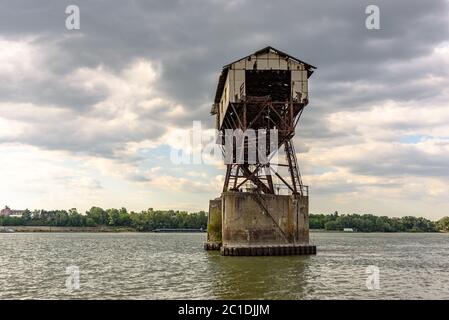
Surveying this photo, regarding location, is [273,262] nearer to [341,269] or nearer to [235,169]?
[341,269]

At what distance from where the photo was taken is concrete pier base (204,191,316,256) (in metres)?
39.8

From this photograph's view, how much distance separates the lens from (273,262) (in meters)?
35.7

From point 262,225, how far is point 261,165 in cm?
780

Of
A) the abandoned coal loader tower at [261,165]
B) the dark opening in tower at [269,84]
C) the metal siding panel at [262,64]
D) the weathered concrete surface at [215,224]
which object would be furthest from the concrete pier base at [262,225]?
the metal siding panel at [262,64]

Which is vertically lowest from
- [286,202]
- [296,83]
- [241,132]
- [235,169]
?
[286,202]

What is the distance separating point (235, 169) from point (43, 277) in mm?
22018

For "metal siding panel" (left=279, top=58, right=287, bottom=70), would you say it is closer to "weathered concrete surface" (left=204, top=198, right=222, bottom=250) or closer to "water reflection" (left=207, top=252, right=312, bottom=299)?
"weathered concrete surface" (left=204, top=198, right=222, bottom=250)

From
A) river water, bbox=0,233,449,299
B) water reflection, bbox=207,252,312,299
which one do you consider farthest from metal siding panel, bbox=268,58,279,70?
river water, bbox=0,233,449,299

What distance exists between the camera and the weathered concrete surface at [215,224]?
48875 mm

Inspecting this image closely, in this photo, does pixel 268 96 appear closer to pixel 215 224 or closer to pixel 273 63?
pixel 273 63

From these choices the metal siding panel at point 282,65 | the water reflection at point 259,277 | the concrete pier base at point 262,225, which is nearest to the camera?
the water reflection at point 259,277

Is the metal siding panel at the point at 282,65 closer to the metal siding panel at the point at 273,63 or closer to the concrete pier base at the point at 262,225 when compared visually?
the metal siding panel at the point at 273,63

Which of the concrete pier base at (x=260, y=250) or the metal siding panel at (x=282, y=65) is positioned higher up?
the metal siding panel at (x=282, y=65)
